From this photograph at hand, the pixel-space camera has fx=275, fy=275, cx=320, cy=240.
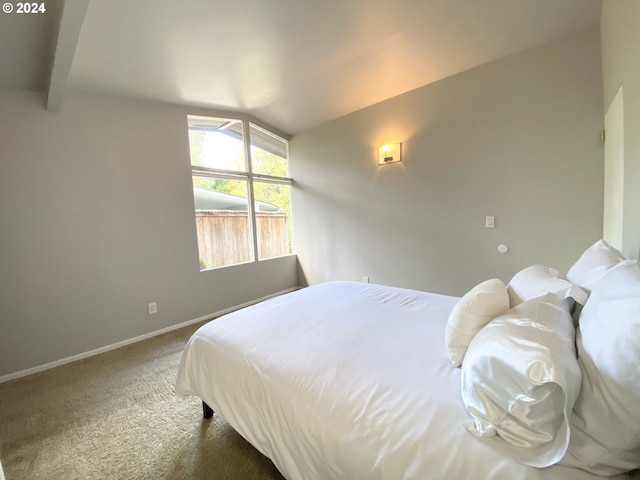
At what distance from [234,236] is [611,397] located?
148 inches

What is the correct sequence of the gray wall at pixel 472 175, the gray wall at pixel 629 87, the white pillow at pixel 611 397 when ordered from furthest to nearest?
the gray wall at pixel 472 175, the gray wall at pixel 629 87, the white pillow at pixel 611 397

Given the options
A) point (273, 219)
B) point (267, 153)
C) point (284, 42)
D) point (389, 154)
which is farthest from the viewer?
point (273, 219)

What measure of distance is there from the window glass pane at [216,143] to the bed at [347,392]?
246 centimetres

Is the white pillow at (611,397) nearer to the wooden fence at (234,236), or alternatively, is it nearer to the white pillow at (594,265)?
the white pillow at (594,265)

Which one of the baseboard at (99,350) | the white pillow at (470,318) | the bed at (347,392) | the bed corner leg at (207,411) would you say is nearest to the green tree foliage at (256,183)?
the baseboard at (99,350)

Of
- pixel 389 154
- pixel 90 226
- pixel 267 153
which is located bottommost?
pixel 90 226

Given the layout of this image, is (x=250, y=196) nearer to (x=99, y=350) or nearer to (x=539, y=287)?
(x=99, y=350)

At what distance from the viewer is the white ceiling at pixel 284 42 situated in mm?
1939

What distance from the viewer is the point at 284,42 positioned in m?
2.33

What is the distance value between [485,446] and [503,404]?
0.43ft

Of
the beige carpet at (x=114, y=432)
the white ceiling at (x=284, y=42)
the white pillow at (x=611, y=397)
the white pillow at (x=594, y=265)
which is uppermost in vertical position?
the white ceiling at (x=284, y=42)

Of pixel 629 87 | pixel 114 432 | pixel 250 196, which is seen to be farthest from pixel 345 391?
pixel 250 196

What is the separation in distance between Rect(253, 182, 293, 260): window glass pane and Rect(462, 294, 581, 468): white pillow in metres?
3.59

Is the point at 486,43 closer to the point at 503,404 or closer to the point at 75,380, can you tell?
the point at 503,404
